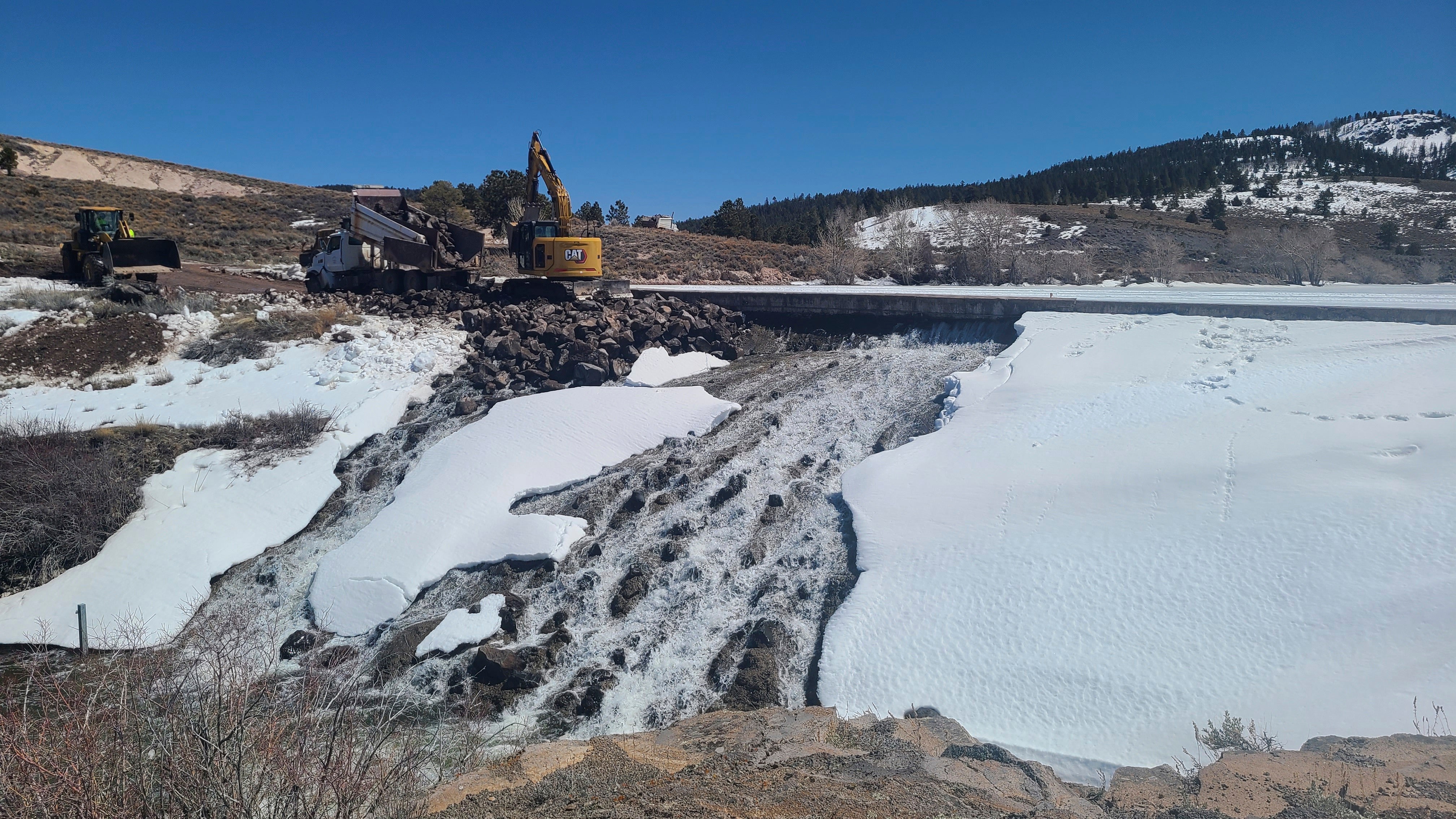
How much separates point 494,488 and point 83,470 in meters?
5.87

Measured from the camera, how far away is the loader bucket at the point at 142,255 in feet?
68.2

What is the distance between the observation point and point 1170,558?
7805 millimetres

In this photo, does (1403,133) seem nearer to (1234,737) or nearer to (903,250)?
(903,250)

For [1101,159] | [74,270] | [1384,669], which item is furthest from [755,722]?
[1101,159]

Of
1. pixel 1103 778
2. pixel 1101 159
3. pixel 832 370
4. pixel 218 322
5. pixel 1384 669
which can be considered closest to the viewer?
pixel 1103 778

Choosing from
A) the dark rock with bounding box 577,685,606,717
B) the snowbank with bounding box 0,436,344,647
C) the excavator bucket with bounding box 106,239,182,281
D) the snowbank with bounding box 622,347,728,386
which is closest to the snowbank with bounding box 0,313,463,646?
the snowbank with bounding box 0,436,344,647

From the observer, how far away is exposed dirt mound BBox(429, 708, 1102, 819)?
4512mm

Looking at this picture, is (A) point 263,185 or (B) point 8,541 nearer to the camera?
(B) point 8,541

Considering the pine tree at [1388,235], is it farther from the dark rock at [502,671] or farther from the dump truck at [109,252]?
the dump truck at [109,252]

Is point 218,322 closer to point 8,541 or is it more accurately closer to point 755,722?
point 8,541

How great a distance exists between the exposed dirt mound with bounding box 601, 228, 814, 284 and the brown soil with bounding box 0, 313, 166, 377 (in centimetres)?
1634

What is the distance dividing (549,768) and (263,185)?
60905 millimetres

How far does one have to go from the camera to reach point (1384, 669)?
5918 millimetres

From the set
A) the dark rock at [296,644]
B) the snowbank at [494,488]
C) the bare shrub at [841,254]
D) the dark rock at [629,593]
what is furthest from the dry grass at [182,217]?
the dark rock at [629,593]
